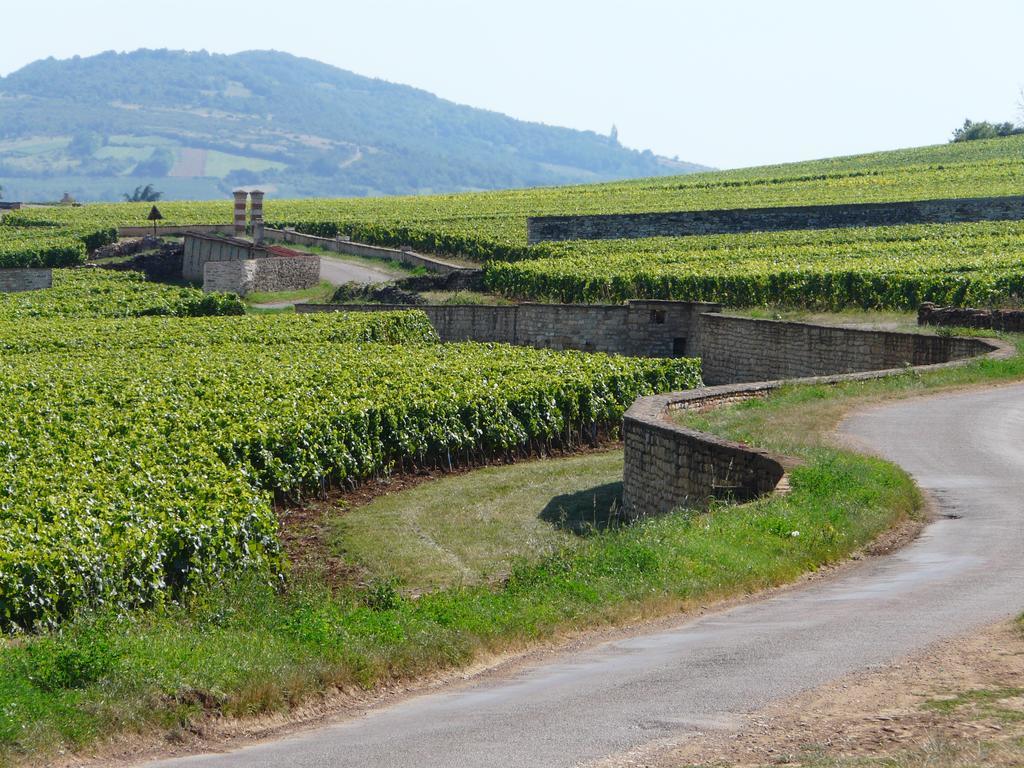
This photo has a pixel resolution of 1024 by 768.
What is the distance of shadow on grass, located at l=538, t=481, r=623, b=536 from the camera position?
2038cm

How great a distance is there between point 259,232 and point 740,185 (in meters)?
38.0

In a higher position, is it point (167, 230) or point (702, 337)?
point (167, 230)

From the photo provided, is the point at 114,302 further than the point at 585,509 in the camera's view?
Yes

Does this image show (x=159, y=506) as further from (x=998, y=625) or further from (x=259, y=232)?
(x=259, y=232)

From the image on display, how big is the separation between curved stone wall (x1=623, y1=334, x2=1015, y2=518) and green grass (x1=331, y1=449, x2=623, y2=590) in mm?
623

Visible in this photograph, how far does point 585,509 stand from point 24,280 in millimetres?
43069

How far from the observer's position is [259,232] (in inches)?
2692

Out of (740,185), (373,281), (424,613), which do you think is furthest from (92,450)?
(740,185)

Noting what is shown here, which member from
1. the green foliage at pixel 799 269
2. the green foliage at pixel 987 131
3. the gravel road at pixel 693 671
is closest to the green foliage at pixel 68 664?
the gravel road at pixel 693 671

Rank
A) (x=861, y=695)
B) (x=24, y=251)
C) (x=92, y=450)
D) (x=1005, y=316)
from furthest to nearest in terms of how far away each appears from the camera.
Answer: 1. (x=24, y=251)
2. (x=1005, y=316)
3. (x=92, y=450)
4. (x=861, y=695)

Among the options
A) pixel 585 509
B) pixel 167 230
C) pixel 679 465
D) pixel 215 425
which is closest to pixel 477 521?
pixel 585 509

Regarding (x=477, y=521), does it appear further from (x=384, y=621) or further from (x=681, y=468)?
(x=384, y=621)

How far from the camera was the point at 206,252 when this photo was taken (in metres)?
62.7

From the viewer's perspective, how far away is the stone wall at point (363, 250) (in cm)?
6260
